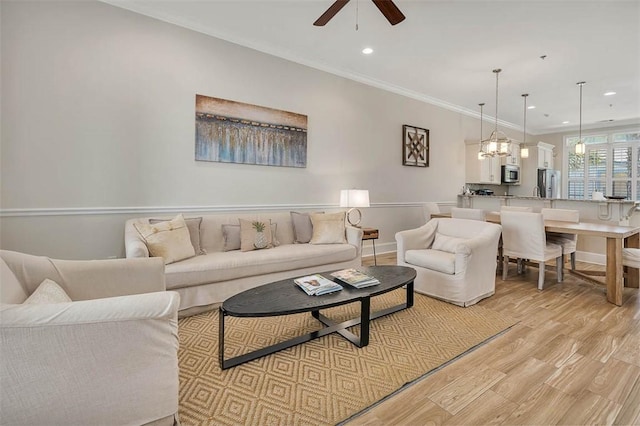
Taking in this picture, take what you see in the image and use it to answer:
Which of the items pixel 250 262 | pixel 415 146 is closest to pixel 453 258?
pixel 250 262

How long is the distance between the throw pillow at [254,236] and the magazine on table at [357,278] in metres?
1.09

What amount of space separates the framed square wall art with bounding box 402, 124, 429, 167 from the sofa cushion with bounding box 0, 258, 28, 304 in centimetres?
518

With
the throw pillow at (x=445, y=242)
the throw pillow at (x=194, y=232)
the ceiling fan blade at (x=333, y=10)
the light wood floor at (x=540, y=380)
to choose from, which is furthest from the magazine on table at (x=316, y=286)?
the ceiling fan blade at (x=333, y=10)

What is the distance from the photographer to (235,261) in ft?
9.52

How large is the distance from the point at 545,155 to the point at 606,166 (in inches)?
59.3

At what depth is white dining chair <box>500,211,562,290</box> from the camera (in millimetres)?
3504

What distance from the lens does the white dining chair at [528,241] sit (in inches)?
138

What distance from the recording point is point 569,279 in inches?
155

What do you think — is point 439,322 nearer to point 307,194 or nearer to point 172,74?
point 307,194

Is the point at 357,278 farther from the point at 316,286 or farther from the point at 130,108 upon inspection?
the point at 130,108

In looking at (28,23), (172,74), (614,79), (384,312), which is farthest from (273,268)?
(614,79)

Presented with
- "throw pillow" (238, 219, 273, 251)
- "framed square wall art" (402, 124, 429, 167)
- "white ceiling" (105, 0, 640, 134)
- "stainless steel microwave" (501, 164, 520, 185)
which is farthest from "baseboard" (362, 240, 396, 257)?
"stainless steel microwave" (501, 164, 520, 185)

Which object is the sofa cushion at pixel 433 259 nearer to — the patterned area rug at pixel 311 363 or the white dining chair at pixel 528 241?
the patterned area rug at pixel 311 363

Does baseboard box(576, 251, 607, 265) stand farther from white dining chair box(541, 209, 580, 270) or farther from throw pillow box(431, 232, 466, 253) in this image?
throw pillow box(431, 232, 466, 253)
